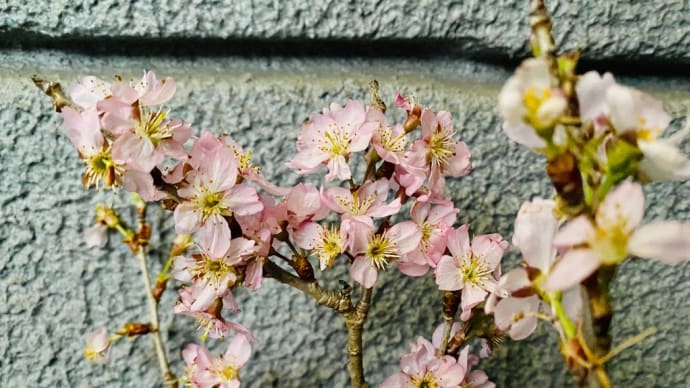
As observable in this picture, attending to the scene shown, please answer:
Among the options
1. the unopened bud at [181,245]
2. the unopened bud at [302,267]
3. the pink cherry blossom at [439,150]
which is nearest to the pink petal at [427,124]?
the pink cherry blossom at [439,150]

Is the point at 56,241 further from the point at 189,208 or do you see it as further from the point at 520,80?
the point at 520,80

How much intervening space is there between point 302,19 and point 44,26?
0.20 meters

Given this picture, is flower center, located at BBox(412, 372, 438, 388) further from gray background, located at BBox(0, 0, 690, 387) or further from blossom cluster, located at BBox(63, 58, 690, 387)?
gray background, located at BBox(0, 0, 690, 387)

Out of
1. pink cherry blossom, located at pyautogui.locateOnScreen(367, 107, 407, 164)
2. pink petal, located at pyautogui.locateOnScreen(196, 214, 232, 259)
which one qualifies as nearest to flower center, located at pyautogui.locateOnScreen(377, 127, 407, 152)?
pink cherry blossom, located at pyautogui.locateOnScreen(367, 107, 407, 164)

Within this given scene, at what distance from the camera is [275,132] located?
55 centimetres

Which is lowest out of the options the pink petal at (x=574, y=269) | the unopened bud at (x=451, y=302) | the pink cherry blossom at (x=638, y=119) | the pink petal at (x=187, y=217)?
the unopened bud at (x=451, y=302)

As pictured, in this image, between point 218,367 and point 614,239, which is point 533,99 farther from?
point 218,367

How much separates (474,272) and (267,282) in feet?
0.69

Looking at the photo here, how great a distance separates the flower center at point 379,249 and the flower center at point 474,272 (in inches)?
1.6

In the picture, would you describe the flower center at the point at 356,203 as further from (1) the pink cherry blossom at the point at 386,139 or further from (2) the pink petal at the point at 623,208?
(2) the pink petal at the point at 623,208

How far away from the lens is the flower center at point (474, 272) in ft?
1.35

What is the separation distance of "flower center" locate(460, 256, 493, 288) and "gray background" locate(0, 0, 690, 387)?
0.48 feet

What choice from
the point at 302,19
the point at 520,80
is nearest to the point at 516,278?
the point at 520,80

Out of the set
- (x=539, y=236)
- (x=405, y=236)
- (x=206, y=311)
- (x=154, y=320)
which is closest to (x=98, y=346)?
(x=154, y=320)
